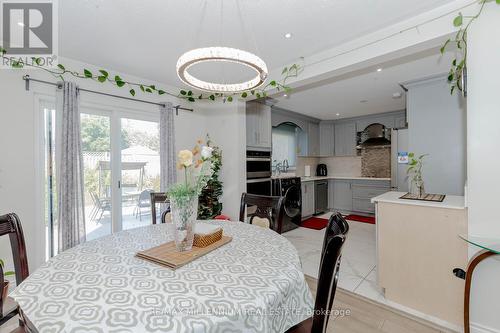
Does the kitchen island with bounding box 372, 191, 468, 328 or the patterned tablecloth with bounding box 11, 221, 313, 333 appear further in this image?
the kitchen island with bounding box 372, 191, 468, 328

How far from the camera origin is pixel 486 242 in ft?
4.60

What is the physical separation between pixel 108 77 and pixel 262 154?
2529mm

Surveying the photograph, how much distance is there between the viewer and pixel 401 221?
77.9 inches

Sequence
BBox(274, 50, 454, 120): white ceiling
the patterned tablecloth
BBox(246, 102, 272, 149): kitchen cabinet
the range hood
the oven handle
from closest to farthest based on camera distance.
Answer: the patterned tablecloth → BBox(274, 50, 454, 120): white ceiling → the oven handle → BBox(246, 102, 272, 149): kitchen cabinet → the range hood

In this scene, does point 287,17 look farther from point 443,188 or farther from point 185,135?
point 443,188

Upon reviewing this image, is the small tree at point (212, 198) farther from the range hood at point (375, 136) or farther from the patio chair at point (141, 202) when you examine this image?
the range hood at point (375, 136)

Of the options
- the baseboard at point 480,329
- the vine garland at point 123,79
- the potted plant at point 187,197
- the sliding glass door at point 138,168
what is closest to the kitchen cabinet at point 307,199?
the vine garland at point 123,79

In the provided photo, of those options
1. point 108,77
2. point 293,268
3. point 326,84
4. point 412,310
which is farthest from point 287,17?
point 412,310

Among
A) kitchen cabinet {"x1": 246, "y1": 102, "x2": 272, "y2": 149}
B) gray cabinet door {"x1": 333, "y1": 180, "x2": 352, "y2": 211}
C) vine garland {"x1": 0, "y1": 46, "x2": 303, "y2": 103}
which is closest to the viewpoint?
vine garland {"x1": 0, "y1": 46, "x2": 303, "y2": 103}

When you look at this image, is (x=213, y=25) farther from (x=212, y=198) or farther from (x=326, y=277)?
(x=212, y=198)

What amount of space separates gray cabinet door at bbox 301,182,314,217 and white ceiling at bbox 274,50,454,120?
1.67 metres

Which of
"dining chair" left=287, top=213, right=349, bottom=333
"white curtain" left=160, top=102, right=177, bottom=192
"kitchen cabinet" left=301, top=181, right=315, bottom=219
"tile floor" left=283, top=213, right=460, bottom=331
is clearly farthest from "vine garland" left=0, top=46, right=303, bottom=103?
"kitchen cabinet" left=301, top=181, right=315, bottom=219

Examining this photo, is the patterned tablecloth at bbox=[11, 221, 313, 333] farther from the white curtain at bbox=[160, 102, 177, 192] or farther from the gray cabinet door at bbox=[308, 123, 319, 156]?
the gray cabinet door at bbox=[308, 123, 319, 156]

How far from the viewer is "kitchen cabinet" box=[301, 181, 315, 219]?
488 centimetres
